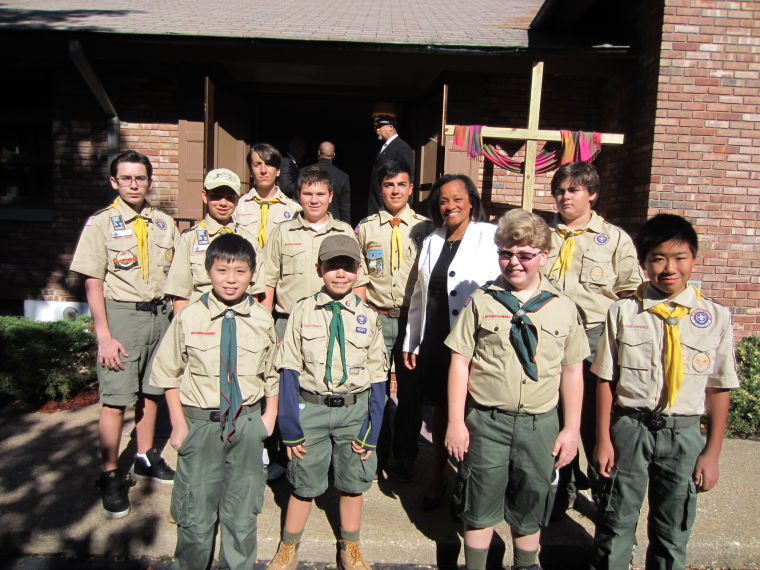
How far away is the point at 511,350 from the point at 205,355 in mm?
1385

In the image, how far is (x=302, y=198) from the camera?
3.28 m

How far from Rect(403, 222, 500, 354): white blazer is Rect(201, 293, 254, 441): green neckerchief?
1121 millimetres

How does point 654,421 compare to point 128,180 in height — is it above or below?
below

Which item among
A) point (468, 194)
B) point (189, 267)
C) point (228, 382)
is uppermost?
point (468, 194)

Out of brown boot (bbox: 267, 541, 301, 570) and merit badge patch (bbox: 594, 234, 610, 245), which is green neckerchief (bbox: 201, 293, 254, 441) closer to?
brown boot (bbox: 267, 541, 301, 570)

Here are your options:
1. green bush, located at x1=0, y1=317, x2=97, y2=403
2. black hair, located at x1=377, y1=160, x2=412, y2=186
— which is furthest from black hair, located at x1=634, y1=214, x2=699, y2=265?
green bush, located at x1=0, y1=317, x2=97, y2=403

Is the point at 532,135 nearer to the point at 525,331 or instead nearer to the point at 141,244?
the point at 525,331

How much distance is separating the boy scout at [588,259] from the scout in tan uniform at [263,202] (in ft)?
5.97

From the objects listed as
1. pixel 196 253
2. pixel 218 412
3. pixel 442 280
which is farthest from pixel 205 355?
pixel 442 280

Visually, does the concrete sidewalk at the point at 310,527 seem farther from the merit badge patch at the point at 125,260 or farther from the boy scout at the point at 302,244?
the merit badge patch at the point at 125,260

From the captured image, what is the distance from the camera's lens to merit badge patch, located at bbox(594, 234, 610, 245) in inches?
118

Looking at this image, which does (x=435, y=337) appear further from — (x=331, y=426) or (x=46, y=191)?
(x=46, y=191)

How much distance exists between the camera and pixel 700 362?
2.40m

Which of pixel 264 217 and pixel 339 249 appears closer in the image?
pixel 339 249
